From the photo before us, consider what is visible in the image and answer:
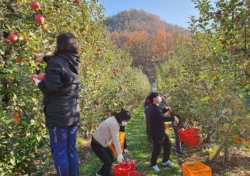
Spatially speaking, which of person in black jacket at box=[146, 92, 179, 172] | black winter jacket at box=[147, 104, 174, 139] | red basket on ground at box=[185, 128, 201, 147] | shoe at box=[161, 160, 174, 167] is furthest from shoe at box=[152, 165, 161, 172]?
red basket on ground at box=[185, 128, 201, 147]

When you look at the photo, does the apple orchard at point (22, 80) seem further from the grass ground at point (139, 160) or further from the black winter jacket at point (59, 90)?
the grass ground at point (139, 160)

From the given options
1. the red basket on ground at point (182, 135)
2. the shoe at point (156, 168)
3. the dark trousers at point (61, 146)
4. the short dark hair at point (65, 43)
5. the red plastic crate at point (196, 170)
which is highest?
the short dark hair at point (65, 43)

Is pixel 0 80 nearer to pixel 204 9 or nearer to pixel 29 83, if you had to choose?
pixel 29 83

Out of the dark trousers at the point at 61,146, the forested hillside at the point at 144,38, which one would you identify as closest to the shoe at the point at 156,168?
the dark trousers at the point at 61,146

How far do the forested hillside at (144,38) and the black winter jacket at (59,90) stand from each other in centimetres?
4201

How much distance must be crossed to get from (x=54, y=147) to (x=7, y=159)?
2.32ft

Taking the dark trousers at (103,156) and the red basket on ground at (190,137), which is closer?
the dark trousers at (103,156)

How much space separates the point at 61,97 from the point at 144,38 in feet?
275

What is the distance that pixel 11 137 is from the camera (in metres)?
3.32

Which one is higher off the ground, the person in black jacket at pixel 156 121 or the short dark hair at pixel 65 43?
the short dark hair at pixel 65 43

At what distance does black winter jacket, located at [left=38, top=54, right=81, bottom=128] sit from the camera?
9.59 feet

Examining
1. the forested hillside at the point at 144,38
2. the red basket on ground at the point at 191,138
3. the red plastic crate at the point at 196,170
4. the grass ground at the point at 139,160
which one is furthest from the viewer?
the forested hillside at the point at 144,38

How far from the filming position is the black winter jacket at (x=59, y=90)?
2922 millimetres

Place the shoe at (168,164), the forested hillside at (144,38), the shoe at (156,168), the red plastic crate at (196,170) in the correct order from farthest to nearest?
the forested hillside at (144,38) → the shoe at (168,164) → the shoe at (156,168) → the red plastic crate at (196,170)
